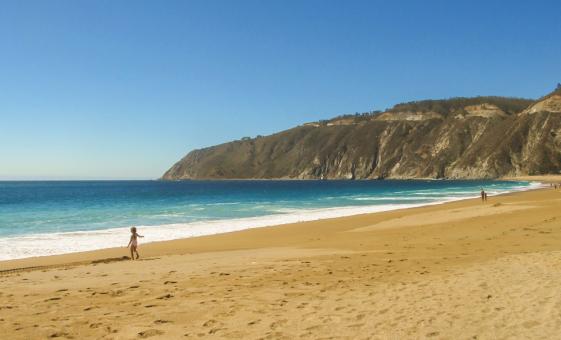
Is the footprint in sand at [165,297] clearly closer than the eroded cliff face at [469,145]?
Yes

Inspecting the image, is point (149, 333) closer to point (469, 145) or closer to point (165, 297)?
point (165, 297)

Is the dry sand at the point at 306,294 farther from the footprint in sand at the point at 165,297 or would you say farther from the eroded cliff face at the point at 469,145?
the eroded cliff face at the point at 469,145

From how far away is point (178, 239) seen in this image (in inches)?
881

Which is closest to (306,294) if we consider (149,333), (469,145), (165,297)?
(165,297)

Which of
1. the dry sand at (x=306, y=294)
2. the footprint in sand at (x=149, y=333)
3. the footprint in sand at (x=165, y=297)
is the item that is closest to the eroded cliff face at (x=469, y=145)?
the dry sand at (x=306, y=294)

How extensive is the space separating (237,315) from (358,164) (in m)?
190

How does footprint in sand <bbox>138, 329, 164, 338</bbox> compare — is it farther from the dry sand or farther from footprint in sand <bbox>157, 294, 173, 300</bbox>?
footprint in sand <bbox>157, 294, 173, 300</bbox>

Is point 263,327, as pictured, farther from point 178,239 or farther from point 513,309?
point 178,239

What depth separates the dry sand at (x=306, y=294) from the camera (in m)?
6.46

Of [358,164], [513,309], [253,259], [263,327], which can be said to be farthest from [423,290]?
[358,164]

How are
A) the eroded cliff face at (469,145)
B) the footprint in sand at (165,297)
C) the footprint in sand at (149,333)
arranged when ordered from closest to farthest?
the footprint in sand at (149,333) → the footprint in sand at (165,297) → the eroded cliff face at (469,145)

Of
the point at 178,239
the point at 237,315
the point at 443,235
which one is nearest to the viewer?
the point at 237,315

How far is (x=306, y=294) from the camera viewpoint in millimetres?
8500

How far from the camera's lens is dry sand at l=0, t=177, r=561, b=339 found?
21.2 ft
